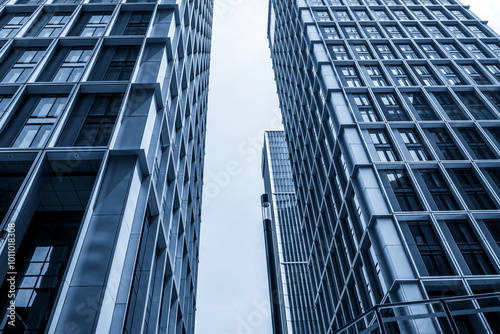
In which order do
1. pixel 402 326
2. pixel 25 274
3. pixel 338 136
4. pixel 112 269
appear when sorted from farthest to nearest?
pixel 338 136 < pixel 402 326 < pixel 25 274 < pixel 112 269

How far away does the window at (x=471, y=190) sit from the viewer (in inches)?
1060

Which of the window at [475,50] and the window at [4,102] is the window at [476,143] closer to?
the window at [475,50]

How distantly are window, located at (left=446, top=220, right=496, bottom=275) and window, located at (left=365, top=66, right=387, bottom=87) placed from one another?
17.4 metres

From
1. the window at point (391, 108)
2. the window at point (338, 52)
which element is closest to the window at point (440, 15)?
the window at point (338, 52)

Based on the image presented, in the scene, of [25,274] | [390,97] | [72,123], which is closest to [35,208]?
[25,274]

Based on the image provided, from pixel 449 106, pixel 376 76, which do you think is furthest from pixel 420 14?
pixel 449 106

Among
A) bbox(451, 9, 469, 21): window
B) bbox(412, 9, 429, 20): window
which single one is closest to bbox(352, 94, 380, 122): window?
bbox(412, 9, 429, 20): window

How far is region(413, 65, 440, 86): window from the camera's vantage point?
123 feet

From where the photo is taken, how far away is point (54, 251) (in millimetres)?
13344

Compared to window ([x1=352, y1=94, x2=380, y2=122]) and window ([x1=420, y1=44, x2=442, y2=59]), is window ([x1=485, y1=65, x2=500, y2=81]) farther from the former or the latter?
window ([x1=352, y1=94, x2=380, y2=122])

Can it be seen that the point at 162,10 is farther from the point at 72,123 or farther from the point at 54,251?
the point at 54,251

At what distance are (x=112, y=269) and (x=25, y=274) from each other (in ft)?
11.9

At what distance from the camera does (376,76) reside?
38594 millimetres

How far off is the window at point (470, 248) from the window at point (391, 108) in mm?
11708
